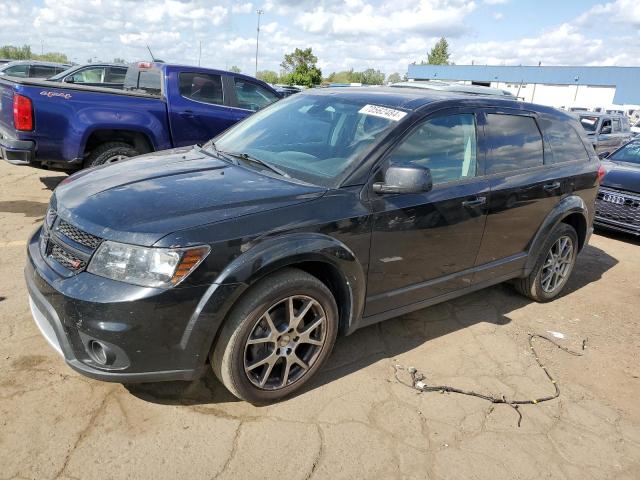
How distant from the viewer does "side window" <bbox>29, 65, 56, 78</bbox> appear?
15258mm

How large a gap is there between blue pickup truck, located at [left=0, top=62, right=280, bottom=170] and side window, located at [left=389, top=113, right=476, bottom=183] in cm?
428

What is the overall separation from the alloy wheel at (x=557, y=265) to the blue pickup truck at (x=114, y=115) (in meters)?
4.72

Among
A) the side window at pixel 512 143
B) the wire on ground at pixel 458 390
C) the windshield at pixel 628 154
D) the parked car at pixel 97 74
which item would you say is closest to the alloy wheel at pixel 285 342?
the wire on ground at pixel 458 390

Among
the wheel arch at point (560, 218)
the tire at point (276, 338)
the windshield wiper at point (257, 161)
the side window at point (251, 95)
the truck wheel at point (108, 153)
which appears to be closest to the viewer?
the tire at point (276, 338)

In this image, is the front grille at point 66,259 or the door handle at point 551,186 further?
the door handle at point 551,186

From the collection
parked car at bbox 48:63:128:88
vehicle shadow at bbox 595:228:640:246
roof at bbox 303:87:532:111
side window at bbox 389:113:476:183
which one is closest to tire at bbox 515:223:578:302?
roof at bbox 303:87:532:111

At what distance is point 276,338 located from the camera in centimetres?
280

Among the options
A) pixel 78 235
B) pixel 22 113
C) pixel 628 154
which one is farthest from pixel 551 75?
pixel 78 235

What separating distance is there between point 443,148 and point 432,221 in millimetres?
560

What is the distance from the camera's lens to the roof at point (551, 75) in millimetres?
51969

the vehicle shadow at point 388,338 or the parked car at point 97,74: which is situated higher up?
the parked car at point 97,74

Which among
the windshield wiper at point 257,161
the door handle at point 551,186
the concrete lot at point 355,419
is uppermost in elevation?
the windshield wiper at point 257,161

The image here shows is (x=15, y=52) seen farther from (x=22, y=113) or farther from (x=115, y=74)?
(x=22, y=113)

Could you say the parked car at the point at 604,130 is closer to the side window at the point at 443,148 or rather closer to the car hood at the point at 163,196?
the side window at the point at 443,148
